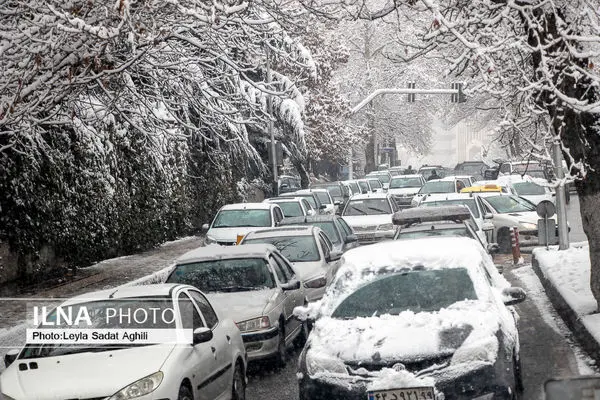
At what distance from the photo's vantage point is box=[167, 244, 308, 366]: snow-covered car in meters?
11.2

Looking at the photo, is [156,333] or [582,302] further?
[582,302]

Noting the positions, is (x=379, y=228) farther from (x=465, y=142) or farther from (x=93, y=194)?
(x=465, y=142)

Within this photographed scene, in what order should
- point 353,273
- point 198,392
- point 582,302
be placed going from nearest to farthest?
point 198,392 → point 353,273 → point 582,302

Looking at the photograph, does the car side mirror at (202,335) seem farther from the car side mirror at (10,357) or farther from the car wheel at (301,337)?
the car wheel at (301,337)

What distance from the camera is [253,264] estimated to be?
1241cm

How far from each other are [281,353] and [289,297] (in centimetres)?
118

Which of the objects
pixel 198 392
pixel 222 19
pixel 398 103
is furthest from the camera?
pixel 398 103

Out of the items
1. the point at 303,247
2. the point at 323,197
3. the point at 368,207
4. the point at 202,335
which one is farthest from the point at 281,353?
the point at 323,197

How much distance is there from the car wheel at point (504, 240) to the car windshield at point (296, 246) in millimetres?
10206

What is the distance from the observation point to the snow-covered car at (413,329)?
24.0 ft

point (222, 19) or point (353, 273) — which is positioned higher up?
point (222, 19)

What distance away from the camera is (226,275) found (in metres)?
12.3

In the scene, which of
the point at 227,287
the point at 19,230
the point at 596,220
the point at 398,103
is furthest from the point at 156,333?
the point at 398,103

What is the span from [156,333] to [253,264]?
162 inches
